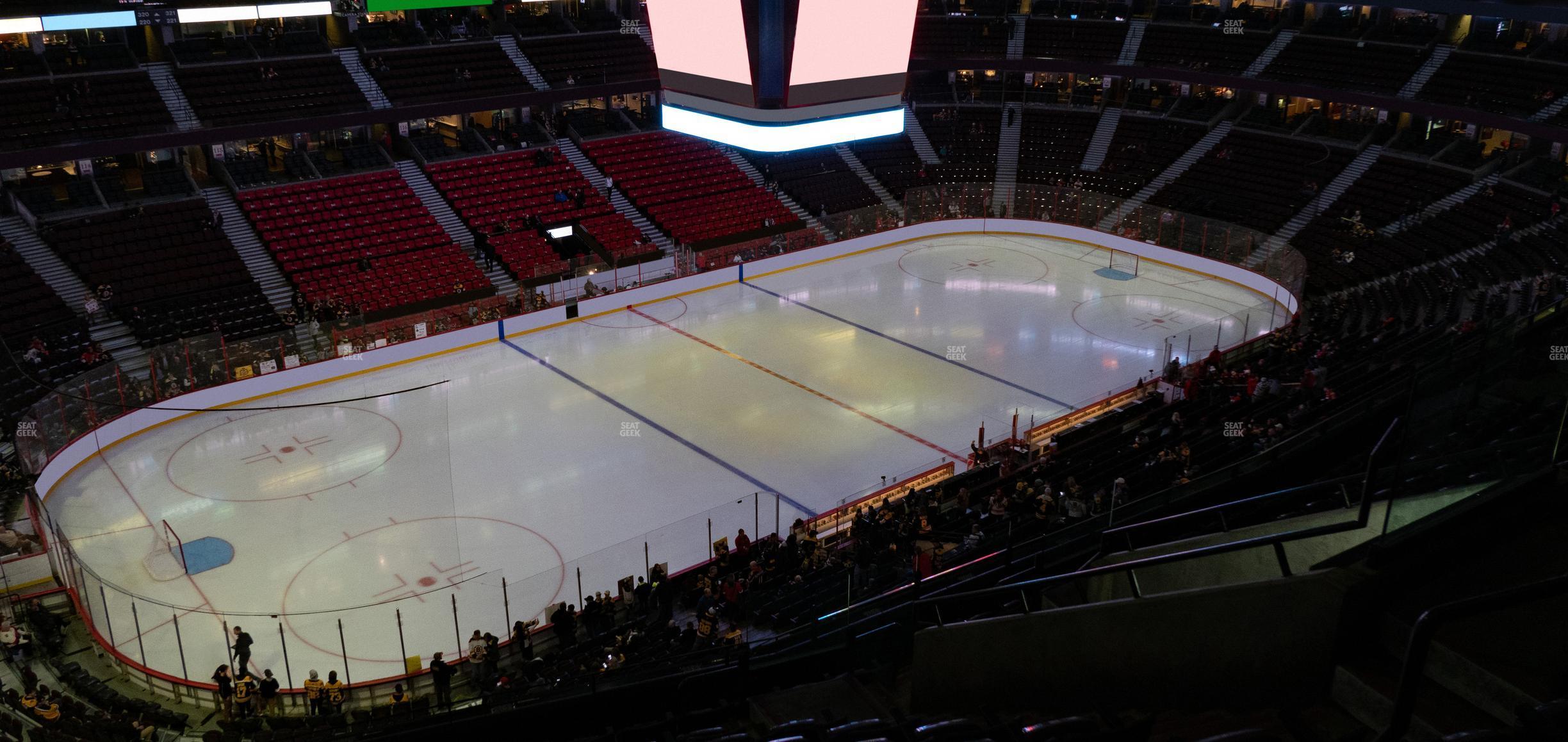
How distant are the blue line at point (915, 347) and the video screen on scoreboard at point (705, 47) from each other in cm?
888

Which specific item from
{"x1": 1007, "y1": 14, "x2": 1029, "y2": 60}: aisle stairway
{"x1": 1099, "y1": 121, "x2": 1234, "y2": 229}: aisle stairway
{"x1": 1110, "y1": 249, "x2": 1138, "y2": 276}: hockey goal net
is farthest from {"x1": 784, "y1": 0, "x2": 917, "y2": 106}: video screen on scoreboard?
{"x1": 1007, "y1": 14, "x2": 1029, "y2": 60}: aisle stairway

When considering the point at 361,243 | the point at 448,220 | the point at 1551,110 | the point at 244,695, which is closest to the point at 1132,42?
the point at 1551,110

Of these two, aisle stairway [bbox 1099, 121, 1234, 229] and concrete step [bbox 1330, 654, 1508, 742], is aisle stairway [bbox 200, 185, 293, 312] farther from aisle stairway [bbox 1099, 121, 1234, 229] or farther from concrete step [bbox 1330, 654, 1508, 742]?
concrete step [bbox 1330, 654, 1508, 742]

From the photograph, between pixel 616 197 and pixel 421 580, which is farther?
pixel 616 197

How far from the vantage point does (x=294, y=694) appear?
13391 millimetres

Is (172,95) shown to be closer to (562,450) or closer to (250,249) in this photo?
(250,249)

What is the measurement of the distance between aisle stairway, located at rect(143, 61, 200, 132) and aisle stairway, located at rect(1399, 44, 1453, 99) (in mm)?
35413

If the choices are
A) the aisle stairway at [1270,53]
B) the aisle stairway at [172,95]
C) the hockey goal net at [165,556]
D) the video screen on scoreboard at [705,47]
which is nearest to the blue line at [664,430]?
the video screen on scoreboard at [705,47]

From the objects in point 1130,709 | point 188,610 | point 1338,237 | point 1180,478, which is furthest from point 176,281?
point 1338,237

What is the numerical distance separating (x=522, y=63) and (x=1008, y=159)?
17.3 m

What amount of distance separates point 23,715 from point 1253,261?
2937cm

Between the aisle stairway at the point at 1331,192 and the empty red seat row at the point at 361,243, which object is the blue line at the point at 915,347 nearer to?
the empty red seat row at the point at 361,243

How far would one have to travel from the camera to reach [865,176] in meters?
39.7

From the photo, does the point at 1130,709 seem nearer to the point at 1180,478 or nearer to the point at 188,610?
the point at 1180,478
